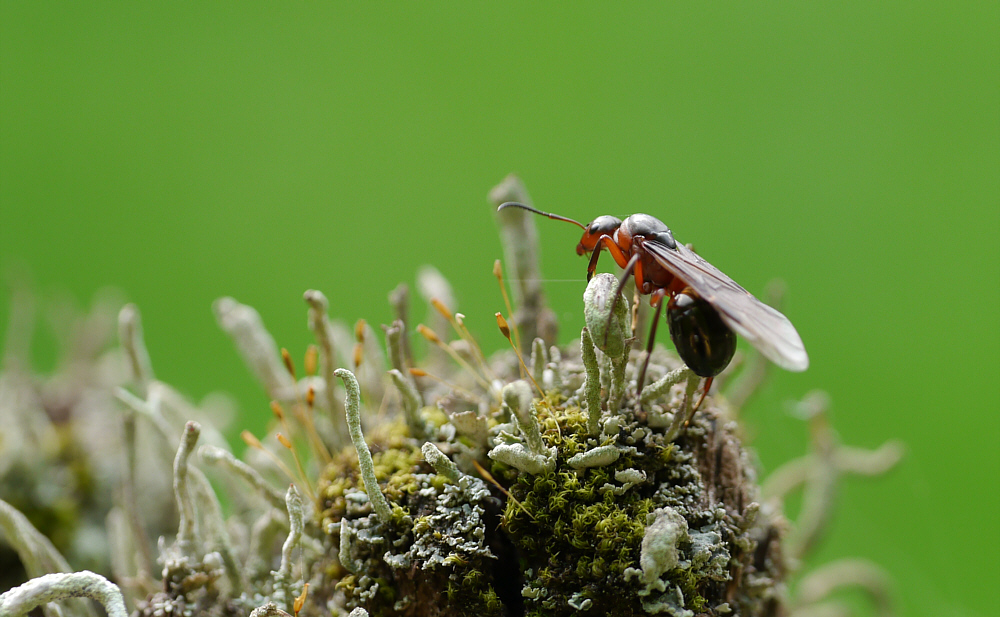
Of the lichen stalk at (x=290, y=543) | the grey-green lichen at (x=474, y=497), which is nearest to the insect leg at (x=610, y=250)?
the grey-green lichen at (x=474, y=497)

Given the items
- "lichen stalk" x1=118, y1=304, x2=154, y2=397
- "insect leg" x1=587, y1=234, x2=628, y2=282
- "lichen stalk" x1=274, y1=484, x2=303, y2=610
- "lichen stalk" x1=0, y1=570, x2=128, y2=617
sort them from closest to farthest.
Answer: "lichen stalk" x1=0, y1=570, x2=128, y2=617, "lichen stalk" x1=274, y1=484, x2=303, y2=610, "insect leg" x1=587, y1=234, x2=628, y2=282, "lichen stalk" x1=118, y1=304, x2=154, y2=397

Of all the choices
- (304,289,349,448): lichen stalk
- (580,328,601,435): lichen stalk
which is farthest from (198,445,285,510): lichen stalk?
(580,328,601,435): lichen stalk

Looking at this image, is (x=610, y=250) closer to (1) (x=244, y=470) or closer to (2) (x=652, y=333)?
(2) (x=652, y=333)

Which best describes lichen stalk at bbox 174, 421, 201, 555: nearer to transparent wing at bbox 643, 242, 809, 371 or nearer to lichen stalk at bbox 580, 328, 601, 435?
lichen stalk at bbox 580, 328, 601, 435

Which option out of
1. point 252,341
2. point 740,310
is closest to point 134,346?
point 252,341

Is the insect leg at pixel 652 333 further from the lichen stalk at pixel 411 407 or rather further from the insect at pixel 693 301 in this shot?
the lichen stalk at pixel 411 407

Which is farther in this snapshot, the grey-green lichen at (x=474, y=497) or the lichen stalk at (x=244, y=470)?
the lichen stalk at (x=244, y=470)
